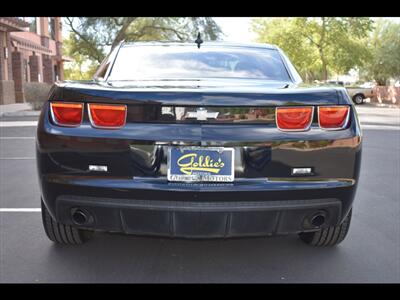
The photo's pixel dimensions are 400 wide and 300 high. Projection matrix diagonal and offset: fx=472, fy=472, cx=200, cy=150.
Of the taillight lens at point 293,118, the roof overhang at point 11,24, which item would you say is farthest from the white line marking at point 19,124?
the taillight lens at point 293,118

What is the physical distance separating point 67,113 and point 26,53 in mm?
30314

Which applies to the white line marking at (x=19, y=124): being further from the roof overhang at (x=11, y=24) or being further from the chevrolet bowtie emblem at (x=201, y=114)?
the chevrolet bowtie emblem at (x=201, y=114)

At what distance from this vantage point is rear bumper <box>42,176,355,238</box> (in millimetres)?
2713

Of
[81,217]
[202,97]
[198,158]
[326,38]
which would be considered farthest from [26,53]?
[198,158]

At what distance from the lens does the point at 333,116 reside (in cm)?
287

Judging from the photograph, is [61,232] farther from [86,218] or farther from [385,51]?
[385,51]

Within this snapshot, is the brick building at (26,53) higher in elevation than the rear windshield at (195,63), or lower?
lower

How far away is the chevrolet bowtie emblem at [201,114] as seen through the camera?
2.74 metres

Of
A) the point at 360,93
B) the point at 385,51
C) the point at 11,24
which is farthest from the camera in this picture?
the point at 385,51

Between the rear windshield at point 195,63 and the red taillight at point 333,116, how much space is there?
2.70 ft

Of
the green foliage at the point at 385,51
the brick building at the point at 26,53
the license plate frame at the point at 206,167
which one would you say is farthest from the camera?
the green foliage at the point at 385,51

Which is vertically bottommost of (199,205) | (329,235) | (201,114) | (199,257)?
(199,257)
